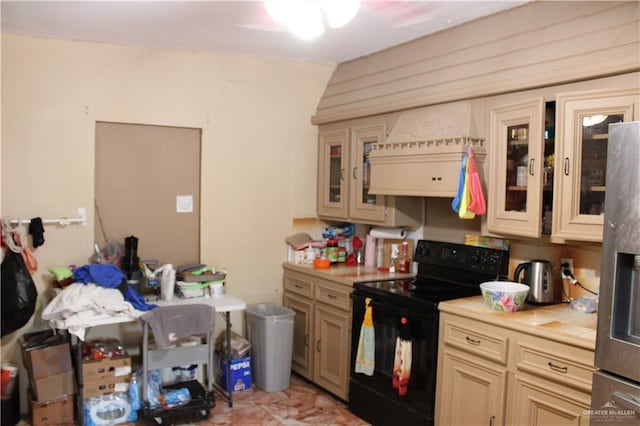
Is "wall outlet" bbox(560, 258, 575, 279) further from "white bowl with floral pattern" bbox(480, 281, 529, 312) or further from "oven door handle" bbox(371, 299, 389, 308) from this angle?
"oven door handle" bbox(371, 299, 389, 308)

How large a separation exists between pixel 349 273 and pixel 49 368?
2.03 meters

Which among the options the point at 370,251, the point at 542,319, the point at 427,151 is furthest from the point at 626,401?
the point at 370,251

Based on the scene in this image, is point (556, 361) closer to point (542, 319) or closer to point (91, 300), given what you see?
point (542, 319)

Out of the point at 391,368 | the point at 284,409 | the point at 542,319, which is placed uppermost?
the point at 542,319

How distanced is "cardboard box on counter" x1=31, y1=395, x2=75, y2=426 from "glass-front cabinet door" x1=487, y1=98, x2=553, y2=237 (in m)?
2.75

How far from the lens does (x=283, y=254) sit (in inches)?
178

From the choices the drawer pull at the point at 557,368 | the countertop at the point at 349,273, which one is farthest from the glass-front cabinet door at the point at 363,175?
the drawer pull at the point at 557,368

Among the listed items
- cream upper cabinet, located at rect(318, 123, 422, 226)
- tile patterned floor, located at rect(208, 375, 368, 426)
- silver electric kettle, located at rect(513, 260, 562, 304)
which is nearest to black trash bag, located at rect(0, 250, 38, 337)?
tile patterned floor, located at rect(208, 375, 368, 426)

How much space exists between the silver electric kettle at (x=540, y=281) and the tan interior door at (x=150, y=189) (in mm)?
2392

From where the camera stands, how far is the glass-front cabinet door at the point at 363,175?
3977 millimetres

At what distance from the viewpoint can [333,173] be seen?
447 centimetres

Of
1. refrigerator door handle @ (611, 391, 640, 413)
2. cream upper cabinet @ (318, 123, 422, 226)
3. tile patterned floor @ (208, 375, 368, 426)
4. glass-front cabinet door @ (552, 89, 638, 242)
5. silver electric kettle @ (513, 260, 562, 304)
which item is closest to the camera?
refrigerator door handle @ (611, 391, 640, 413)

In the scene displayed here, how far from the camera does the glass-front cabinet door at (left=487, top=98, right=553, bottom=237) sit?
280 cm

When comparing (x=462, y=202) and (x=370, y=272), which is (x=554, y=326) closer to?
(x=462, y=202)
